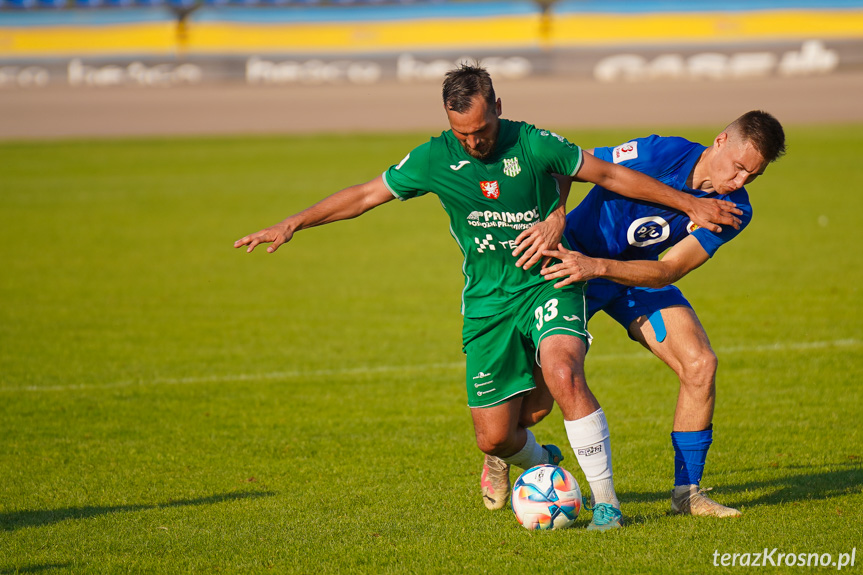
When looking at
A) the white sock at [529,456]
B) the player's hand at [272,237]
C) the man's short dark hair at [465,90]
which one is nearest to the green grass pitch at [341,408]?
the white sock at [529,456]

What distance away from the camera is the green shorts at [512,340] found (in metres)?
5.51

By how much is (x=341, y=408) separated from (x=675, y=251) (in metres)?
3.75

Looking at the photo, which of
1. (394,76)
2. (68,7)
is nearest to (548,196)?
(394,76)

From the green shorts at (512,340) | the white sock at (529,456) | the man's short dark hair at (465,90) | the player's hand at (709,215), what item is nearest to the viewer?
the man's short dark hair at (465,90)

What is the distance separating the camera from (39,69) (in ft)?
Answer: 147

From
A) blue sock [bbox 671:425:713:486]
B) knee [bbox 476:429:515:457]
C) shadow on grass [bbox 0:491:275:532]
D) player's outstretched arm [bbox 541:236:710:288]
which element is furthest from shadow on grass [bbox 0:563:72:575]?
blue sock [bbox 671:425:713:486]

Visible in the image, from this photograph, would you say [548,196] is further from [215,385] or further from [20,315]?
[20,315]

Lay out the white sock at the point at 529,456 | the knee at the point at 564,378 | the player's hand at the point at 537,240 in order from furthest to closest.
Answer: the white sock at the point at 529,456
the player's hand at the point at 537,240
the knee at the point at 564,378

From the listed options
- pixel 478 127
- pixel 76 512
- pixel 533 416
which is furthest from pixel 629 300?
pixel 76 512

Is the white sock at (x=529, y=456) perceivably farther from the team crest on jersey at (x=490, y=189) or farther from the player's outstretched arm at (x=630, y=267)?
the team crest on jersey at (x=490, y=189)

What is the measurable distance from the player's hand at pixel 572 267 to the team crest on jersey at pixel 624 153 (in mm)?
914

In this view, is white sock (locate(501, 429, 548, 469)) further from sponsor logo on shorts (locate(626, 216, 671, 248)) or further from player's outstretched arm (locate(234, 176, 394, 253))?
player's outstretched arm (locate(234, 176, 394, 253))

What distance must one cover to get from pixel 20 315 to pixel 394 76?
34.1 metres

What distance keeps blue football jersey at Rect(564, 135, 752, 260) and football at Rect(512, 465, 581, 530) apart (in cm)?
146
